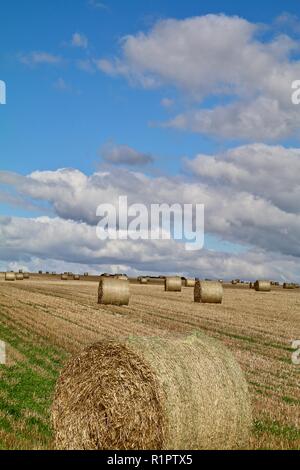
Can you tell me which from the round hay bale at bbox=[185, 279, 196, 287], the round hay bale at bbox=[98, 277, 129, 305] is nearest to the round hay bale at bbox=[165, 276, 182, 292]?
the round hay bale at bbox=[185, 279, 196, 287]

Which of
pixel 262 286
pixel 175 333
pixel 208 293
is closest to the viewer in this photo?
pixel 175 333

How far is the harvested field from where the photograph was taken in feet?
38.0

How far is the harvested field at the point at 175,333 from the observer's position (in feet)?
38.0

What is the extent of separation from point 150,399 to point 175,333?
14.3m

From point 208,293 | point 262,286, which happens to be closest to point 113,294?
point 208,293

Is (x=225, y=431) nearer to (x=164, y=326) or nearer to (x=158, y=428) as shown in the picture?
(x=158, y=428)

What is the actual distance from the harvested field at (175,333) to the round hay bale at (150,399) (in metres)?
0.57

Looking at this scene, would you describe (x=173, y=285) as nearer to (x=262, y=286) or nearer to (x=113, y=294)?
(x=262, y=286)

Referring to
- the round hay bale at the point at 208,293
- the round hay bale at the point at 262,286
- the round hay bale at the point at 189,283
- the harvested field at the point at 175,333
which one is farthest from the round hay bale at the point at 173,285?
the round hay bale at the point at 189,283

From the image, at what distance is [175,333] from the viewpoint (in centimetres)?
2370

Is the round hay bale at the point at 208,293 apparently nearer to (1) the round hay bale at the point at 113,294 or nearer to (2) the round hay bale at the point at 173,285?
(1) the round hay bale at the point at 113,294

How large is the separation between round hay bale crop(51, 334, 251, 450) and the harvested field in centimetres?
57

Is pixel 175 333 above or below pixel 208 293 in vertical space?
below
